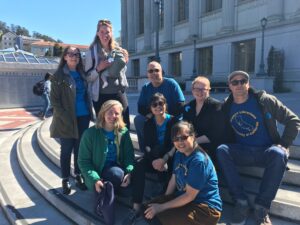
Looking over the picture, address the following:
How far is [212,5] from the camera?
24641mm

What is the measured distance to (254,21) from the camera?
2059cm

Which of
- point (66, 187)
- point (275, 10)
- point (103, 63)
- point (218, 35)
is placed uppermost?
point (275, 10)

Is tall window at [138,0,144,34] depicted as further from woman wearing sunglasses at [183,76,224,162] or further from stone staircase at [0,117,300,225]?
woman wearing sunglasses at [183,76,224,162]

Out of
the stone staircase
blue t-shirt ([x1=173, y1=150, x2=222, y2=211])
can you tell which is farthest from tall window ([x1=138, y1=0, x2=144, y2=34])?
blue t-shirt ([x1=173, y1=150, x2=222, y2=211])

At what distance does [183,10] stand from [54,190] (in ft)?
89.8

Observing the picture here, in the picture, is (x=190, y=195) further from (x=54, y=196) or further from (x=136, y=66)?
(x=136, y=66)

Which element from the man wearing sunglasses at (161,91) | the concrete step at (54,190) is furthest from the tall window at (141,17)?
the man wearing sunglasses at (161,91)

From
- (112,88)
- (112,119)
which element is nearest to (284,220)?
(112,119)

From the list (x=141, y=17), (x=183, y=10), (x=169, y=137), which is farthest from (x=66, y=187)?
(x=141, y=17)

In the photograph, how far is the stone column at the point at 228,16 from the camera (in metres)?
22.0

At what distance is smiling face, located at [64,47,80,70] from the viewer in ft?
11.6

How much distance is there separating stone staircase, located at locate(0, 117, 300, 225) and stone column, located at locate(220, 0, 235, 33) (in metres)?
19.2

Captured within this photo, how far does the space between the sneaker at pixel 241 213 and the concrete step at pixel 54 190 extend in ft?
3.83

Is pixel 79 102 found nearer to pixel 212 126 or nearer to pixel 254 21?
pixel 212 126
